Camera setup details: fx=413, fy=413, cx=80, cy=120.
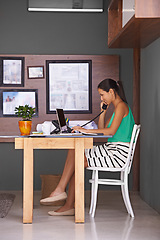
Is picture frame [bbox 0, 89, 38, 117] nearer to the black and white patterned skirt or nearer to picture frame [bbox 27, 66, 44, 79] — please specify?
picture frame [bbox 27, 66, 44, 79]

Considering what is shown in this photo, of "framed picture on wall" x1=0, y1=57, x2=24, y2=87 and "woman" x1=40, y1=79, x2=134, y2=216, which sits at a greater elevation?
"framed picture on wall" x1=0, y1=57, x2=24, y2=87

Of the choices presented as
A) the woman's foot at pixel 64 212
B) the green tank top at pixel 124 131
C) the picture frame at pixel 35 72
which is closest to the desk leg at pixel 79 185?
the woman's foot at pixel 64 212

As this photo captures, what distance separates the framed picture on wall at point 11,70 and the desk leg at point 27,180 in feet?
6.35

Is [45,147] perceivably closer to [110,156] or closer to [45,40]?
[110,156]

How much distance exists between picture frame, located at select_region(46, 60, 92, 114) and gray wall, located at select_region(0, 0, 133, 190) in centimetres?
17

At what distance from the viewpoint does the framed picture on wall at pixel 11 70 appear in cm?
532

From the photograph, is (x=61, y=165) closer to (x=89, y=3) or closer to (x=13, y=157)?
Result: (x=13, y=157)

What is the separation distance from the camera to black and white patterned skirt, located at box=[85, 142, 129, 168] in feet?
12.7

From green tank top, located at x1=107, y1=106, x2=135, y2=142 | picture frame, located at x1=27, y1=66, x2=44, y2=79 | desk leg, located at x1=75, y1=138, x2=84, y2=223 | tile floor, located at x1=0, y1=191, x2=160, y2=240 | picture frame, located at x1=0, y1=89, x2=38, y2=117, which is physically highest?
picture frame, located at x1=27, y1=66, x2=44, y2=79

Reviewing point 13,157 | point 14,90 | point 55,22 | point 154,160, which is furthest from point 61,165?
point 55,22

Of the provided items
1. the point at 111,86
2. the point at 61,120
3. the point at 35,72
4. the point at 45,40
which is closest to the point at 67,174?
the point at 61,120

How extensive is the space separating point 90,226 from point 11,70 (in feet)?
8.49

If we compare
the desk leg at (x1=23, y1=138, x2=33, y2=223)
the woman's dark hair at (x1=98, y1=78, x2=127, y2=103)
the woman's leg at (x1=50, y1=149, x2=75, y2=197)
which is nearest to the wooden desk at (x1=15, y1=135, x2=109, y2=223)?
the desk leg at (x1=23, y1=138, x2=33, y2=223)

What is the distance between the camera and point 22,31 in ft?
17.6
